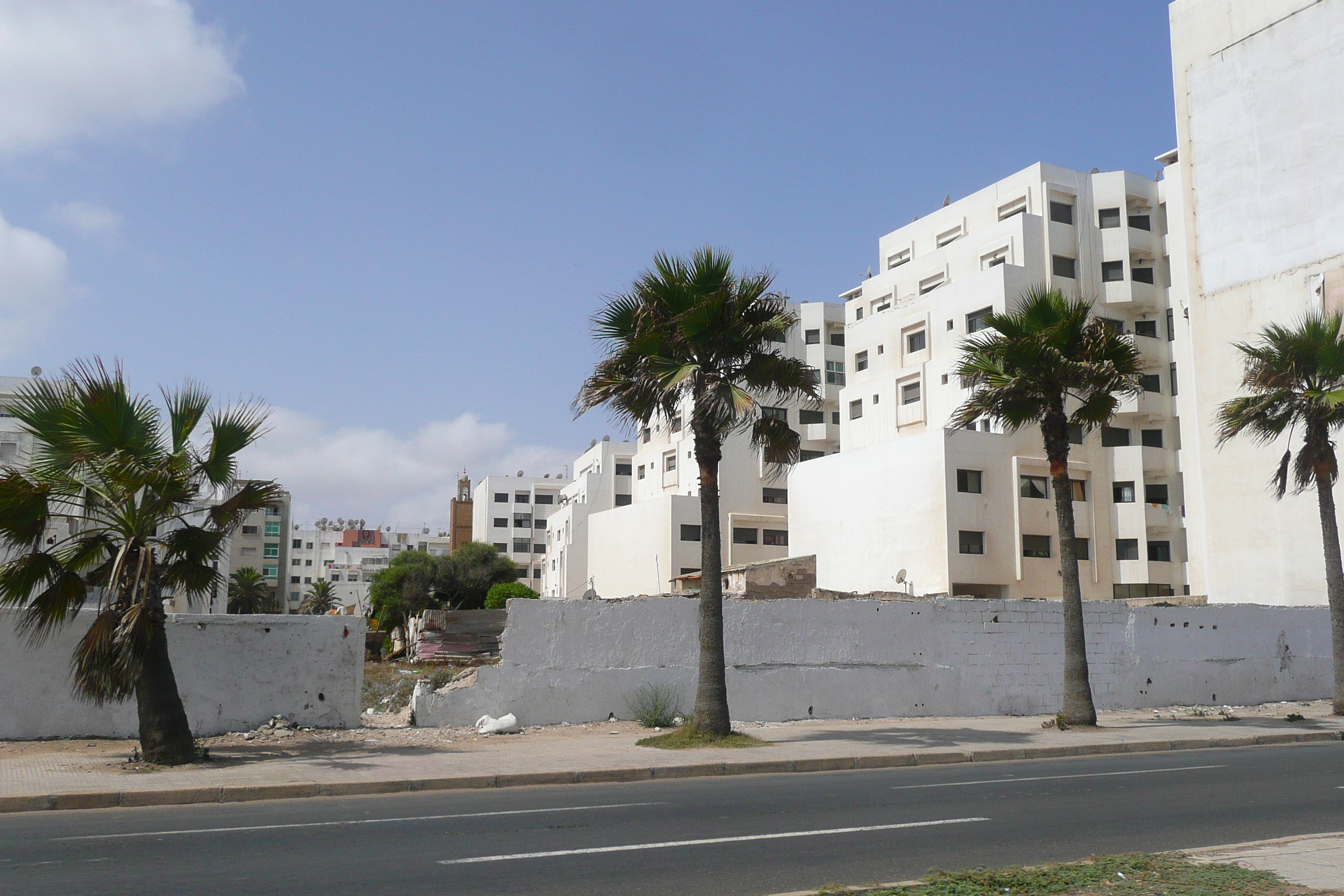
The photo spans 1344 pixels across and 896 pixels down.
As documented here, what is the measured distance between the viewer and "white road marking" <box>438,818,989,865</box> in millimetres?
7984

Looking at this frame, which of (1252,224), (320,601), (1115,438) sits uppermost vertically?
(1252,224)

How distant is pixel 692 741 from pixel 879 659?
6.06 metres

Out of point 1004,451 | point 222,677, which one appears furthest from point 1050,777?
point 1004,451

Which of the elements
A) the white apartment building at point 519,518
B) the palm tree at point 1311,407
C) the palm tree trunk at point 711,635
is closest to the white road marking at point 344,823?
the palm tree trunk at point 711,635

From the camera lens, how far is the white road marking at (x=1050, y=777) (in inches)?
494

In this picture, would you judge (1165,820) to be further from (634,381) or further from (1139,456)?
(1139,456)

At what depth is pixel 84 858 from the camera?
7.96m

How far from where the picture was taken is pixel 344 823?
383 inches

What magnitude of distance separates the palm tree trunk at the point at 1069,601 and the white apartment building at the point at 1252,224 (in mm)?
21175

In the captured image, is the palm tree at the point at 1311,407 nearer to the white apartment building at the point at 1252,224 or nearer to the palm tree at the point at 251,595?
the white apartment building at the point at 1252,224

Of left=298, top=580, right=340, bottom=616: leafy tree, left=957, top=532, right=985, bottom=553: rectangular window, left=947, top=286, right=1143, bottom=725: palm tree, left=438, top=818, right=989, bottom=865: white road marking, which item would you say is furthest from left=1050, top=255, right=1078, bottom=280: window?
left=298, top=580, right=340, bottom=616: leafy tree

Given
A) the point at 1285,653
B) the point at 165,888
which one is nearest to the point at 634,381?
the point at 165,888

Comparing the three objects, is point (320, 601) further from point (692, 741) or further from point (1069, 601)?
point (692, 741)

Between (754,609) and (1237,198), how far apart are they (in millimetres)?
31249
